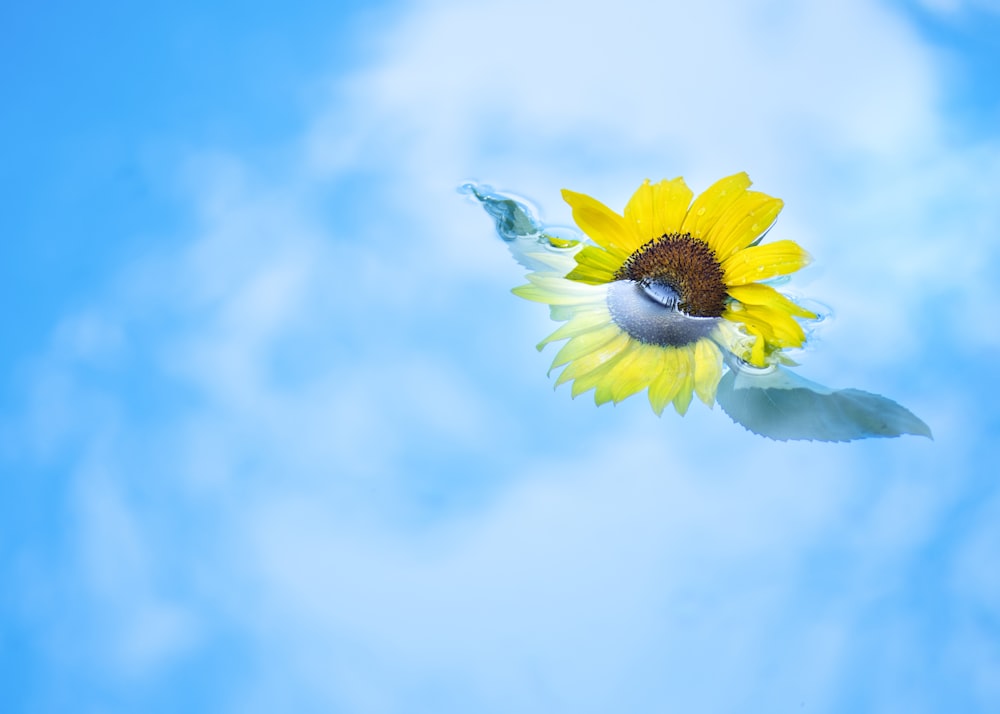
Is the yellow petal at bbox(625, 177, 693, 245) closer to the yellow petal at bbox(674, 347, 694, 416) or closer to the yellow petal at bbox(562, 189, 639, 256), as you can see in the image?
the yellow petal at bbox(562, 189, 639, 256)

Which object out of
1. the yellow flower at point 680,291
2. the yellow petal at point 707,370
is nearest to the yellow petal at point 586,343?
the yellow flower at point 680,291

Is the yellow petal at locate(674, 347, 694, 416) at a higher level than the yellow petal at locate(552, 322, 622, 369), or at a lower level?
lower

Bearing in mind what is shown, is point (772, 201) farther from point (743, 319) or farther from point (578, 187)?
point (578, 187)

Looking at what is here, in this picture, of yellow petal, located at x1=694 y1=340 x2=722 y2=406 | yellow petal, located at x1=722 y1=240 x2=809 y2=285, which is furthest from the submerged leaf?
yellow petal, located at x1=722 y1=240 x2=809 y2=285

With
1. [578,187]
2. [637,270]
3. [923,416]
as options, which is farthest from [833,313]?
[578,187]

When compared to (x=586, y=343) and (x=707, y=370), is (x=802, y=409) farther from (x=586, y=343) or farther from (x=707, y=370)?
(x=586, y=343)

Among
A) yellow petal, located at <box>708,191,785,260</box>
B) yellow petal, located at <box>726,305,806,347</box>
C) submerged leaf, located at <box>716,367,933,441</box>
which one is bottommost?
submerged leaf, located at <box>716,367,933,441</box>
